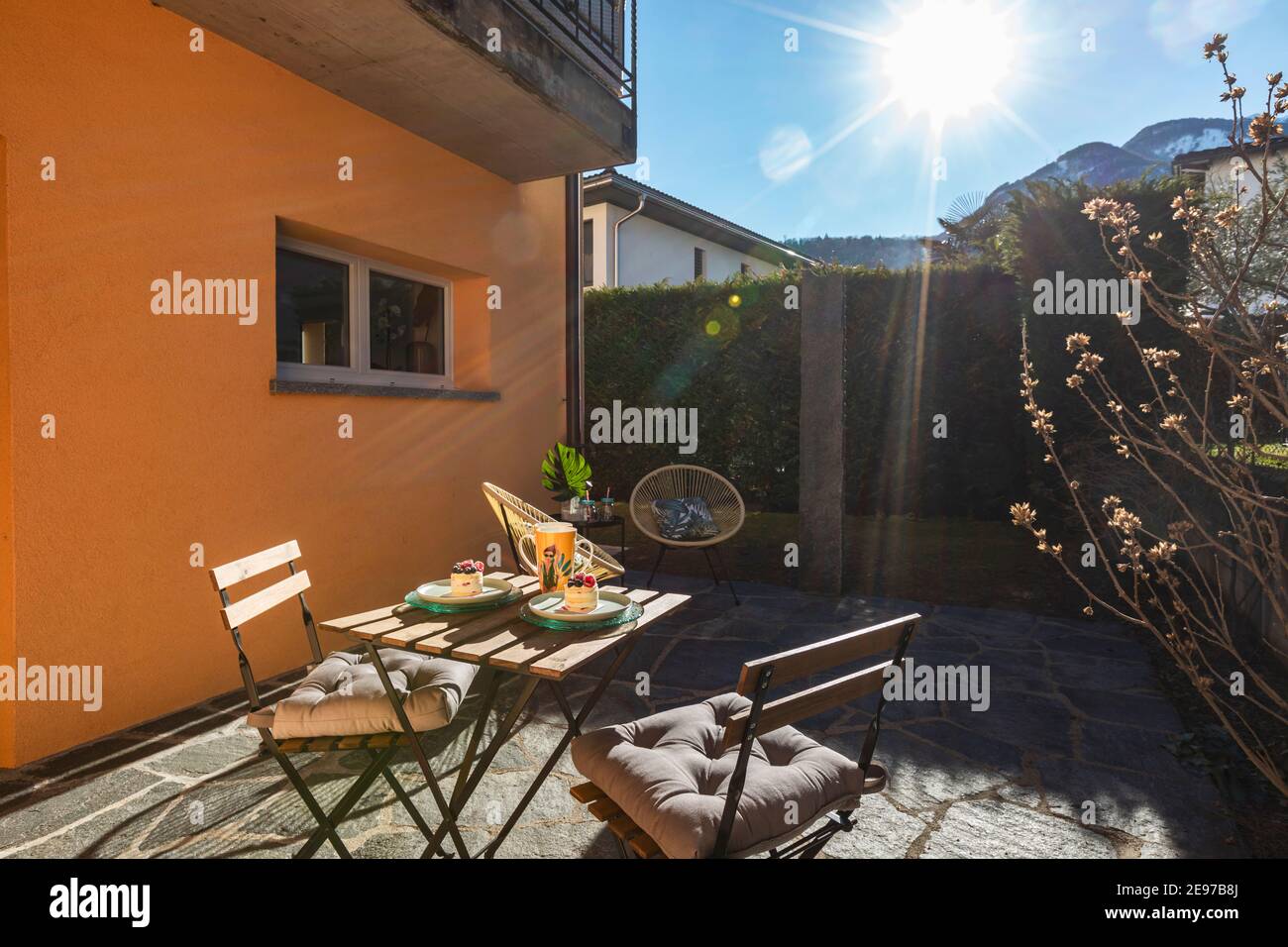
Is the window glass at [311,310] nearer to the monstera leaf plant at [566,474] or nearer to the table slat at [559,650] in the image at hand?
the monstera leaf plant at [566,474]

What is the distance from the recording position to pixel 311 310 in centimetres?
411

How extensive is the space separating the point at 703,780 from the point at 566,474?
143 inches

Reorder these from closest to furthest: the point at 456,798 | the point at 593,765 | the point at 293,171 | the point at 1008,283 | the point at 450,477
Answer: the point at 593,765 → the point at 456,798 → the point at 293,171 → the point at 450,477 → the point at 1008,283

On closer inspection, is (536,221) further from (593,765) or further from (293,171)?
(593,765)

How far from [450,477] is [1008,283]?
5.46 metres

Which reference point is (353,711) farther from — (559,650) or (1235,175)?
(1235,175)

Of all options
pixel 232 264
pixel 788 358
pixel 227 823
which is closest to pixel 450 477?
pixel 232 264

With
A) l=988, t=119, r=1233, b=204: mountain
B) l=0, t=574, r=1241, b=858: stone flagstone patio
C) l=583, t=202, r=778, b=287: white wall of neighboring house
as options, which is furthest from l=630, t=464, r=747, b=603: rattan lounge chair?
l=988, t=119, r=1233, b=204: mountain

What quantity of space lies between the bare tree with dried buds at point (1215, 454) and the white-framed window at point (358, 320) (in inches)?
146

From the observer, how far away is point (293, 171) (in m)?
3.65

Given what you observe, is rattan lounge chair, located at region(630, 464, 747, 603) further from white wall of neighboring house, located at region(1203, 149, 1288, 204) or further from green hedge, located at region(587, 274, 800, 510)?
white wall of neighboring house, located at region(1203, 149, 1288, 204)

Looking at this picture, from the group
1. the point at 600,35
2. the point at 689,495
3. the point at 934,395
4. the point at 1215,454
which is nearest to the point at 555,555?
the point at 689,495

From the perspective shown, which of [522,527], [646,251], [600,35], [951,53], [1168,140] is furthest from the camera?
[1168,140]

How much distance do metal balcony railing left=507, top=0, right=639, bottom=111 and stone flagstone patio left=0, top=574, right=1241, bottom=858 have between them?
4.14m
